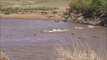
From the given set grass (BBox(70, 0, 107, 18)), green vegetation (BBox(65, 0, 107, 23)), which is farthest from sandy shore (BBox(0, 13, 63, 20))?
grass (BBox(70, 0, 107, 18))

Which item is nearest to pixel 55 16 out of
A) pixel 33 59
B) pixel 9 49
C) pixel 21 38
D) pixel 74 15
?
pixel 74 15

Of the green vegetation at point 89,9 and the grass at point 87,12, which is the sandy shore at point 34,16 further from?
the green vegetation at point 89,9

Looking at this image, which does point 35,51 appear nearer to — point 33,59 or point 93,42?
point 33,59

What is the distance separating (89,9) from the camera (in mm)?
47031

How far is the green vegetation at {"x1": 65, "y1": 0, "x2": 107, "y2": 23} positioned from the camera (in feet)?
146

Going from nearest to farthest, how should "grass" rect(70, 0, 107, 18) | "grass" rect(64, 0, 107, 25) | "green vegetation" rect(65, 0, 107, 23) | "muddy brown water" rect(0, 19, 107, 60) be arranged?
"muddy brown water" rect(0, 19, 107, 60) < "grass" rect(64, 0, 107, 25) < "green vegetation" rect(65, 0, 107, 23) < "grass" rect(70, 0, 107, 18)

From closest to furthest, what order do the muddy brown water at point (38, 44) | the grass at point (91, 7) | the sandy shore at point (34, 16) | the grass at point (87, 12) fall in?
the muddy brown water at point (38, 44) → the grass at point (87, 12) → the grass at point (91, 7) → the sandy shore at point (34, 16)

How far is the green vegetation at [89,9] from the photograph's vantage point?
146ft

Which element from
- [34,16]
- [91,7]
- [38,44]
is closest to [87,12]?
[91,7]

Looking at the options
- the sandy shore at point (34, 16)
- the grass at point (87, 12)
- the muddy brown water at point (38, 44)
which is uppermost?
the muddy brown water at point (38, 44)

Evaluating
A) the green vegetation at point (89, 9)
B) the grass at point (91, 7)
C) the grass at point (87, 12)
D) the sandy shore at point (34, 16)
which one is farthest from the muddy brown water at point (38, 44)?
Answer: the sandy shore at point (34, 16)

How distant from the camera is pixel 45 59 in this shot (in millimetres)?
19016

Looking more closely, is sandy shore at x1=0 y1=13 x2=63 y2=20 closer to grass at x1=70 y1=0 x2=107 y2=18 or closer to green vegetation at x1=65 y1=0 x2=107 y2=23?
green vegetation at x1=65 y1=0 x2=107 y2=23

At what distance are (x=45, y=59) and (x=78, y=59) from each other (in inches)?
357
